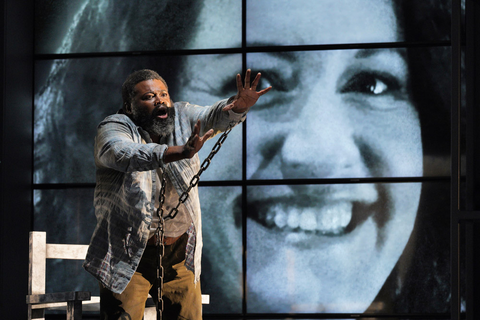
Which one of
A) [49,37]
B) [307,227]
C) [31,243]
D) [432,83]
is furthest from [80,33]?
[432,83]

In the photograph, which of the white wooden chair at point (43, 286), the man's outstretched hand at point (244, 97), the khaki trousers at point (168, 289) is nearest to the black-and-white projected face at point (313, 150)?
the white wooden chair at point (43, 286)

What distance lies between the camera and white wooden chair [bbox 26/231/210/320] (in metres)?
3.05

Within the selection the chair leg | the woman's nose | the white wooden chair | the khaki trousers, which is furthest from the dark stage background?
the khaki trousers

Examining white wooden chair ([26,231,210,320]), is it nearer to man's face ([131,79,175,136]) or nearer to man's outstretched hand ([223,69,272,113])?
man's face ([131,79,175,136])

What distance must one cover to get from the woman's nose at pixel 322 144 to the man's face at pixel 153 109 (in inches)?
56.2

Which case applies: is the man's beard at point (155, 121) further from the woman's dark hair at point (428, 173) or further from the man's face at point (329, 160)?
the woman's dark hair at point (428, 173)

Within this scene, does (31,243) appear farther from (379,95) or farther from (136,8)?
(379,95)

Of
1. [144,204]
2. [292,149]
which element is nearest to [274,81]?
[292,149]

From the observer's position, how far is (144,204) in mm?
2475

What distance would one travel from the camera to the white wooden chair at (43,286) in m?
3.05

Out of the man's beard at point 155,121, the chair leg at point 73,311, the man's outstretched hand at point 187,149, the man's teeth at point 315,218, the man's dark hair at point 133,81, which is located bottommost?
the chair leg at point 73,311

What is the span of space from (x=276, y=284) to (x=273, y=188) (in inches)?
27.9

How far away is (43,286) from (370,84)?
2688 millimetres

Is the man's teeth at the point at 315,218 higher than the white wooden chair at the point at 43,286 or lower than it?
higher
